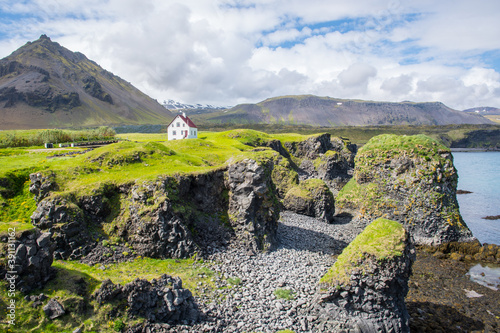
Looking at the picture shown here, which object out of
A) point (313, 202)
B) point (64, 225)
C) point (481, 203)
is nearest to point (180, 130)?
point (313, 202)

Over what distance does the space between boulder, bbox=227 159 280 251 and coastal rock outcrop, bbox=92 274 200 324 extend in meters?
10.5

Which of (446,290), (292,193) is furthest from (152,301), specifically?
(292,193)

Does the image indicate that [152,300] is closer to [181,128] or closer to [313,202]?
[313,202]

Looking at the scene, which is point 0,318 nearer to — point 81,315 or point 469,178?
point 81,315

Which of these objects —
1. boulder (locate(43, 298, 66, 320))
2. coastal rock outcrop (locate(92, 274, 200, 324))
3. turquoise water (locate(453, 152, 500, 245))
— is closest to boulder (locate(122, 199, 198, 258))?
coastal rock outcrop (locate(92, 274, 200, 324))

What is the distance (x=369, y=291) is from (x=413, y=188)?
23.1 m

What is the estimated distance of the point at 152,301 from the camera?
16094 mm

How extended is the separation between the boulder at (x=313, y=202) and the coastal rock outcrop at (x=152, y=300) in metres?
26.5

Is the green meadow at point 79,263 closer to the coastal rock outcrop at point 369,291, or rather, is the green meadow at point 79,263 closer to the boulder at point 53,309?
the boulder at point 53,309

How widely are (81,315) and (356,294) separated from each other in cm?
1573

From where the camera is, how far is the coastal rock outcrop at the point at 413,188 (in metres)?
33.2

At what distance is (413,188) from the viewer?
34.9 m

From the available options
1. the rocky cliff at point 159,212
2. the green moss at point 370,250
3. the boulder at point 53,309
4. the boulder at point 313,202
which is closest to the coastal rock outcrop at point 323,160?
the boulder at point 313,202

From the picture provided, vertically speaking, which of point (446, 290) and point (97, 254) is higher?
point (97, 254)
